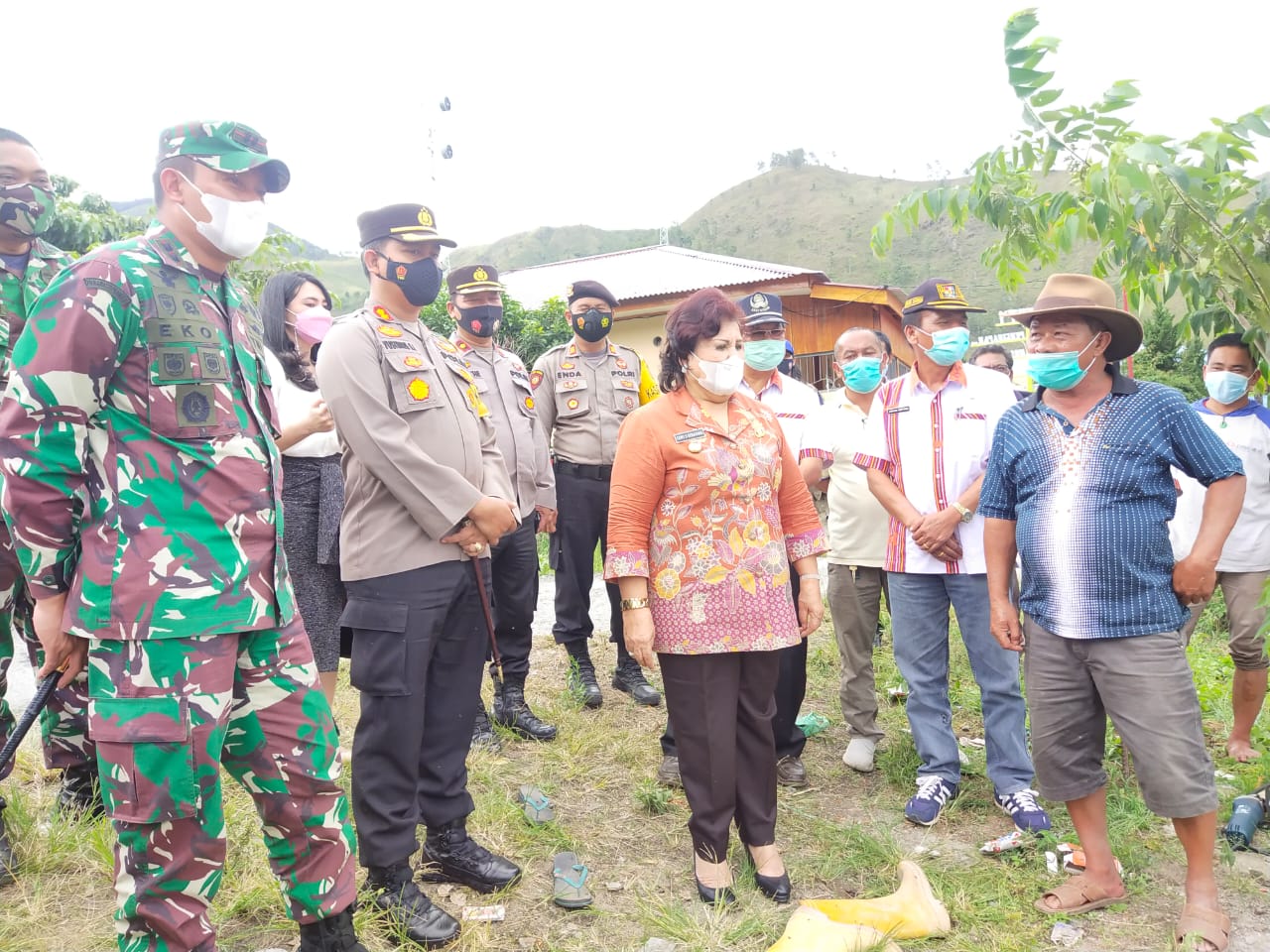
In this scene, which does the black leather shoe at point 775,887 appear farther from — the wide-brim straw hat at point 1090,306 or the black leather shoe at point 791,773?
the wide-brim straw hat at point 1090,306

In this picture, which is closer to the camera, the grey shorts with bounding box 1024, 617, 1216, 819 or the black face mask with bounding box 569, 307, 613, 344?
the grey shorts with bounding box 1024, 617, 1216, 819

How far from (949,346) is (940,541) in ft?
2.80

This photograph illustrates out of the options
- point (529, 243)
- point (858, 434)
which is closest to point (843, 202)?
point (529, 243)

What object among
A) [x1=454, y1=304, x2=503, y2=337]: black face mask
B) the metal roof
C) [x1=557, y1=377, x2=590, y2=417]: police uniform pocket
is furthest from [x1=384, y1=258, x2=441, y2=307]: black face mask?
the metal roof

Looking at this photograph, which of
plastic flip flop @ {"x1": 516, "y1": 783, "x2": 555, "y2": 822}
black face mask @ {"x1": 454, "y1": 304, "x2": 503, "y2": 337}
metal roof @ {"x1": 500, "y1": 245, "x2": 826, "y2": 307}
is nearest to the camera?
plastic flip flop @ {"x1": 516, "y1": 783, "x2": 555, "y2": 822}

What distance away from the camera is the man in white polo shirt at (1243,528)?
13.3 ft

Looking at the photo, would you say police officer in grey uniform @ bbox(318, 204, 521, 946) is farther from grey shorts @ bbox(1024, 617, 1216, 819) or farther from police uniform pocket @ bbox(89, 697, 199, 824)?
grey shorts @ bbox(1024, 617, 1216, 819)

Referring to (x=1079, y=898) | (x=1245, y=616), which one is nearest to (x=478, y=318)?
(x=1079, y=898)

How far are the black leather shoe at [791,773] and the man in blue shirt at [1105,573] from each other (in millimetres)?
1163

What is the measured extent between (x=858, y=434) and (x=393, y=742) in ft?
9.13

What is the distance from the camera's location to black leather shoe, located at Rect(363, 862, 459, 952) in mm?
2645

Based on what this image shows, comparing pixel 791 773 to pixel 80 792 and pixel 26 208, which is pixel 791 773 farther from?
pixel 26 208

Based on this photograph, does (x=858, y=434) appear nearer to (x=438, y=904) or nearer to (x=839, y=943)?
(x=839, y=943)

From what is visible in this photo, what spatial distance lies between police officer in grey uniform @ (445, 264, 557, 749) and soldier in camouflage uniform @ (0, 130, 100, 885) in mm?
1747
